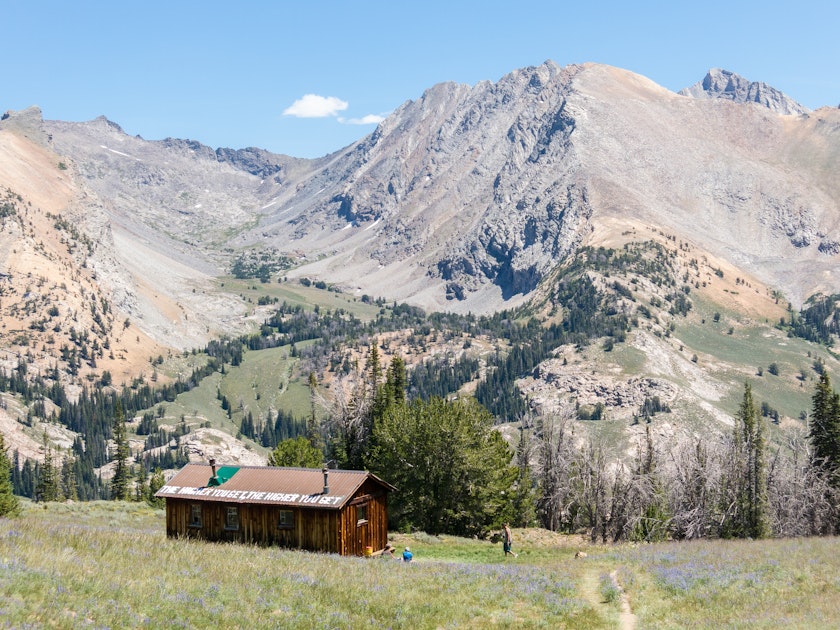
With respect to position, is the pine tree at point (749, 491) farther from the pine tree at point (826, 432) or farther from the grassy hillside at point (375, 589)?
the grassy hillside at point (375, 589)

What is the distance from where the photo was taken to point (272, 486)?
144 feet

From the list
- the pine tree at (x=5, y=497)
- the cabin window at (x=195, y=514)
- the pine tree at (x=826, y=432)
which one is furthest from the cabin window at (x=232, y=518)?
the pine tree at (x=826, y=432)

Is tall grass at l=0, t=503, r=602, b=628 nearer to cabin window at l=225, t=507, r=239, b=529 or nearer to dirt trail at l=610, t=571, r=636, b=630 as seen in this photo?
dirt trail at l=610, t=571, r=636, b=630

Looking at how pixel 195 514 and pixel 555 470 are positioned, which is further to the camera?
pixel 555 470

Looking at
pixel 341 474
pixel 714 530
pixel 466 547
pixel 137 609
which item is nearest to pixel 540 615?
pixel 137 609

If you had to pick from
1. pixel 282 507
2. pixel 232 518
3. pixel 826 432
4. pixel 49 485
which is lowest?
pixel 49 485

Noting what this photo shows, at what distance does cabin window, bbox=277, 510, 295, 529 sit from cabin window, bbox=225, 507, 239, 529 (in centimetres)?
288

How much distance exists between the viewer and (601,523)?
76188 millimetres

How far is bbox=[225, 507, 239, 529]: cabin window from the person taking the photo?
43938mm

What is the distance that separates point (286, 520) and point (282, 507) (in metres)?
0.80

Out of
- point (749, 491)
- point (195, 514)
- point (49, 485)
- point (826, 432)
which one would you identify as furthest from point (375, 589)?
point (49, 485)

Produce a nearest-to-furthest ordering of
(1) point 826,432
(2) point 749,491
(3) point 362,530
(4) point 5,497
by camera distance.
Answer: (3) point 362,530 → (4) point 5,497 → (1) point 826,432 → (2) point 749,491

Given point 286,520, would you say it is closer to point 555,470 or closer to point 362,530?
point 362,530

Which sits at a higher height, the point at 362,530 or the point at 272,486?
the point at 272,486
